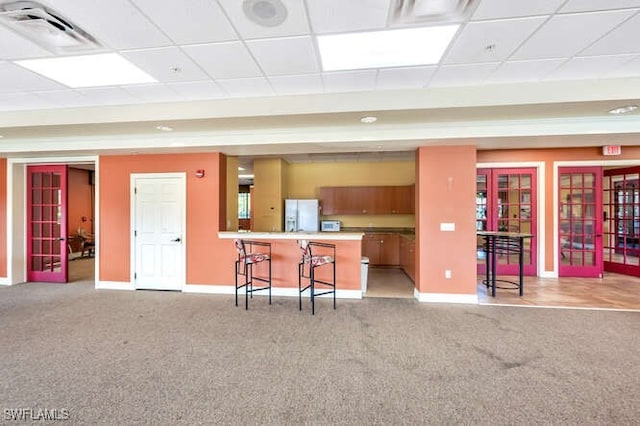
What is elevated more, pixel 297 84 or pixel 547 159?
pixel 297 84

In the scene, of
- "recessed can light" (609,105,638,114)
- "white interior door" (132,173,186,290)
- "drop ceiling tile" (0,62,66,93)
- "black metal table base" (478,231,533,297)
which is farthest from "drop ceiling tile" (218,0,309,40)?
"black metal table base" (478,231,533,297)

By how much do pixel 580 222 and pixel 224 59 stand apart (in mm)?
6908

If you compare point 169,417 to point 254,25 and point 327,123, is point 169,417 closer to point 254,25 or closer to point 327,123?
point 254,25

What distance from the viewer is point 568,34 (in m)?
2.14

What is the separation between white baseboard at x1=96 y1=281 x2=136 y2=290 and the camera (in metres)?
4.85

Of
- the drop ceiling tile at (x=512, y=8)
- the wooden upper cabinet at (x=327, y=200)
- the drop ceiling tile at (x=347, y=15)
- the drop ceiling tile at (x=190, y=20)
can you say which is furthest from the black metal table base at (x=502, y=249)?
the drop ceiling tile at (x=190, y=20)

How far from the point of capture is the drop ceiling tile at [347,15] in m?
1.84

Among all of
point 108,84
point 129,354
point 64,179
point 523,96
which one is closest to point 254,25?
point 108,84

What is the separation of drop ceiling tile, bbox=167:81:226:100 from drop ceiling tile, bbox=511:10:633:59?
292cm

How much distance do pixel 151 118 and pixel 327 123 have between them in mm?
2176

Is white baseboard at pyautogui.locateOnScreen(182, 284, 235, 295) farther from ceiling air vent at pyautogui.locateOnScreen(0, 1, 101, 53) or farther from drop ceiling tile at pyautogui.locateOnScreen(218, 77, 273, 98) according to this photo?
ceiling air vent at pyautogui.locateOnScreen(0, 1, 101, 53)

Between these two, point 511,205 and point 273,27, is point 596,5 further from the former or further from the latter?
point 511,205

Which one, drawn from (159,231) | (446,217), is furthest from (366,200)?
(159,231)

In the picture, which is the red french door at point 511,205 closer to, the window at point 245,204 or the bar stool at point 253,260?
the bar stool at point 253,260
